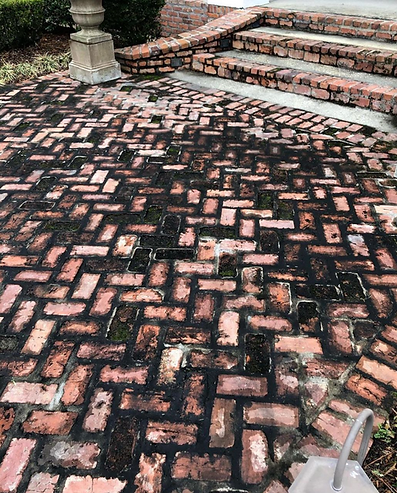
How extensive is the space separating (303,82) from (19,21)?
15.0 ft

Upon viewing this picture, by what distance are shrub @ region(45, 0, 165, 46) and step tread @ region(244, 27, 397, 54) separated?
1.50 metres

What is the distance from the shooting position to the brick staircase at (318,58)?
479 centimetres

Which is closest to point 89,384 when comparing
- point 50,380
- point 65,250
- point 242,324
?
point 50,380

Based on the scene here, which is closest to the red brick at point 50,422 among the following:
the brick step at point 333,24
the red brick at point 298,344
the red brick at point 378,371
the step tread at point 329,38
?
the red brick at point 298,344

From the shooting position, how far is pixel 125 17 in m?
6.39

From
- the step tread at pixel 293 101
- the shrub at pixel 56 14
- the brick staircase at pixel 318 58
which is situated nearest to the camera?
the step tread at pixel 293 101

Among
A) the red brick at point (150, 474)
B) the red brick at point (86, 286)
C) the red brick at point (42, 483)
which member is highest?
the red brick at point (86, 286)

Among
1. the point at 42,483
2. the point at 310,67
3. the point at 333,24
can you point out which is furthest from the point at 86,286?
the point at 333,24

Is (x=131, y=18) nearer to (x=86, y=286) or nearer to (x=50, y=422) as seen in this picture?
(x=86, y=286)

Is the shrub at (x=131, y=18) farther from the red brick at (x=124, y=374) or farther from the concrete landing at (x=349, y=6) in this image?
the red brick at (x=124, y=374)

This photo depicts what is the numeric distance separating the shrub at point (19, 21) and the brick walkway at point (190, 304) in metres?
3.45

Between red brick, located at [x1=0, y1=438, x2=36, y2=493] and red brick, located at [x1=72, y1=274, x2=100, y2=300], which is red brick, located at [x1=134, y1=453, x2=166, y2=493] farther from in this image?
red brick, located at [x1=72, y1=274, x2=100, y2=300]

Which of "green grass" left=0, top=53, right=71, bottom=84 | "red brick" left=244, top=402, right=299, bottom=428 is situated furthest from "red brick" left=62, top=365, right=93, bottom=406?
"green grass" left=0, top=53, right=71, bottom=84

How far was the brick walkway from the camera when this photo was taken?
6.01 feet
